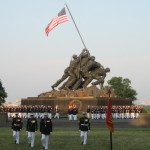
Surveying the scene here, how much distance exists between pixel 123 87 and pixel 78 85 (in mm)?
50166

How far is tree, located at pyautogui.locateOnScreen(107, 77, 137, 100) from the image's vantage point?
345 feet

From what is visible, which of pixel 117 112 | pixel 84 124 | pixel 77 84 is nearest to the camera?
pixel 84 124

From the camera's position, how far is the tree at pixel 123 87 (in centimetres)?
10512

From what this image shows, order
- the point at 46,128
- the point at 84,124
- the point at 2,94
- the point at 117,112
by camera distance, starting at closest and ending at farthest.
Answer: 1. the point at 46,128
2. the point at 84,124
3. the point at 117,112
4. the point at 2,94

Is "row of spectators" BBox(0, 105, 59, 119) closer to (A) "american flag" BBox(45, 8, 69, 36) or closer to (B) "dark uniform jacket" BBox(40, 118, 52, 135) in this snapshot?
(A) "american flag" BBox(45, 8, 69, 36)

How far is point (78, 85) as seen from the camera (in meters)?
57.1

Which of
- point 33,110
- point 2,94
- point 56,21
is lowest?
point 33,110

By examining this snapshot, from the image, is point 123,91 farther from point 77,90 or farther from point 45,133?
point 45,133

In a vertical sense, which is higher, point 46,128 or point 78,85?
point 78,85

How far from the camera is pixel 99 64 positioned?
57500 mm

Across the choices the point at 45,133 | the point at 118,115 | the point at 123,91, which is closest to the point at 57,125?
the point at 118,115

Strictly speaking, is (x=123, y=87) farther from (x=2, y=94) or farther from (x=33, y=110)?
(x=33, y=110)

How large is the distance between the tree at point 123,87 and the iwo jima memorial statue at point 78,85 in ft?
155

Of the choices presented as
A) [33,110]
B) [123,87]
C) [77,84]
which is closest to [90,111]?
[33,110]
